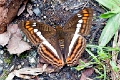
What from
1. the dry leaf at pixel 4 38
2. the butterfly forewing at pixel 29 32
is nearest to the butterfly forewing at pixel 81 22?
the butterfly forewing at pixel 29 32

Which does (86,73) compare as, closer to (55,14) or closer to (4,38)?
(55,14)

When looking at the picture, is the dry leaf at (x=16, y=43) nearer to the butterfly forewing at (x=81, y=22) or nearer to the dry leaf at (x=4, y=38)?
the dry leaf at (x=4, y=38)

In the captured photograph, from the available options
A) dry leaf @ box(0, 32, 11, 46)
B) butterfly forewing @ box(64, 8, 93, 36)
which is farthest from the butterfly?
dry leaf @ box(0, 32, 11, 46)

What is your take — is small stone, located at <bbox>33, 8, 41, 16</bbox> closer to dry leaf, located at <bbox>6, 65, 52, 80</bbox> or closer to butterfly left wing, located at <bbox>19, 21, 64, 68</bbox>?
butterfly left wing, located at <bbox>19, 21, 64, 68</bbox>

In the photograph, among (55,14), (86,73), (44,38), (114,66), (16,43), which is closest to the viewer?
(114,66)

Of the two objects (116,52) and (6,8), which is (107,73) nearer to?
(116,52)

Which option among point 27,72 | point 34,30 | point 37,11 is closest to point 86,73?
point 27,72

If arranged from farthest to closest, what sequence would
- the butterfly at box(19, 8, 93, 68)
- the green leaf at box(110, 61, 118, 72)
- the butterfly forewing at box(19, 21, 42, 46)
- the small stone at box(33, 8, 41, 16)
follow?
the small stone at box(33, 8, 41, 16) → the butterfly forewing at box(19, 21, 42, 46) → the butterfly at box(19, 8, 93, 68) → the green leaf at box(110, 61, 118, 72)
